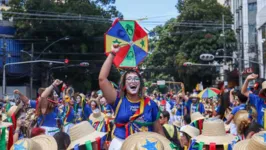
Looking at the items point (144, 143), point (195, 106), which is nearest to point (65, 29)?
point (195, 106)

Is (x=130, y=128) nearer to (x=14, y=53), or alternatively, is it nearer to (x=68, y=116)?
(x=68, y=116)

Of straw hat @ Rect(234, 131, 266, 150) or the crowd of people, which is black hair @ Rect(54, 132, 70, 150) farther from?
straw hat @ Rect(234, 131, 266, 150)

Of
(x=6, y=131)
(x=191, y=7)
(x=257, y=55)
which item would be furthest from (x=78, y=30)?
(x=6, y=131)

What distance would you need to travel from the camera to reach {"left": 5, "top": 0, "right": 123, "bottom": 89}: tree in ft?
158

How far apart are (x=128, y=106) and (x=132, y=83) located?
0.25 metres

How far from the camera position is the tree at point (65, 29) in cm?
4806

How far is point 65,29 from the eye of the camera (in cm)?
4866

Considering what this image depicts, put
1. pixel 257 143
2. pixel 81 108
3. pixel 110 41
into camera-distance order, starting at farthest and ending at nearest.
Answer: pixel 81 108 → pixel 110 41 → pixel 257 143

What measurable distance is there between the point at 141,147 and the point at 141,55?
2785mm

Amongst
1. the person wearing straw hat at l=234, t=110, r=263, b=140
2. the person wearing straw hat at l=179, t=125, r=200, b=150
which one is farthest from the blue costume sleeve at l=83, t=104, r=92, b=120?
the person wearing straw hat at l=234, t=110, r=263, b=140

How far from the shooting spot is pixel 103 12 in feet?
169

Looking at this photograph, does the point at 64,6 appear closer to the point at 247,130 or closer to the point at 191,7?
the point at 191,7

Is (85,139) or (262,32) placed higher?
(262,32)

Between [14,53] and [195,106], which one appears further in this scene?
[14,53]
